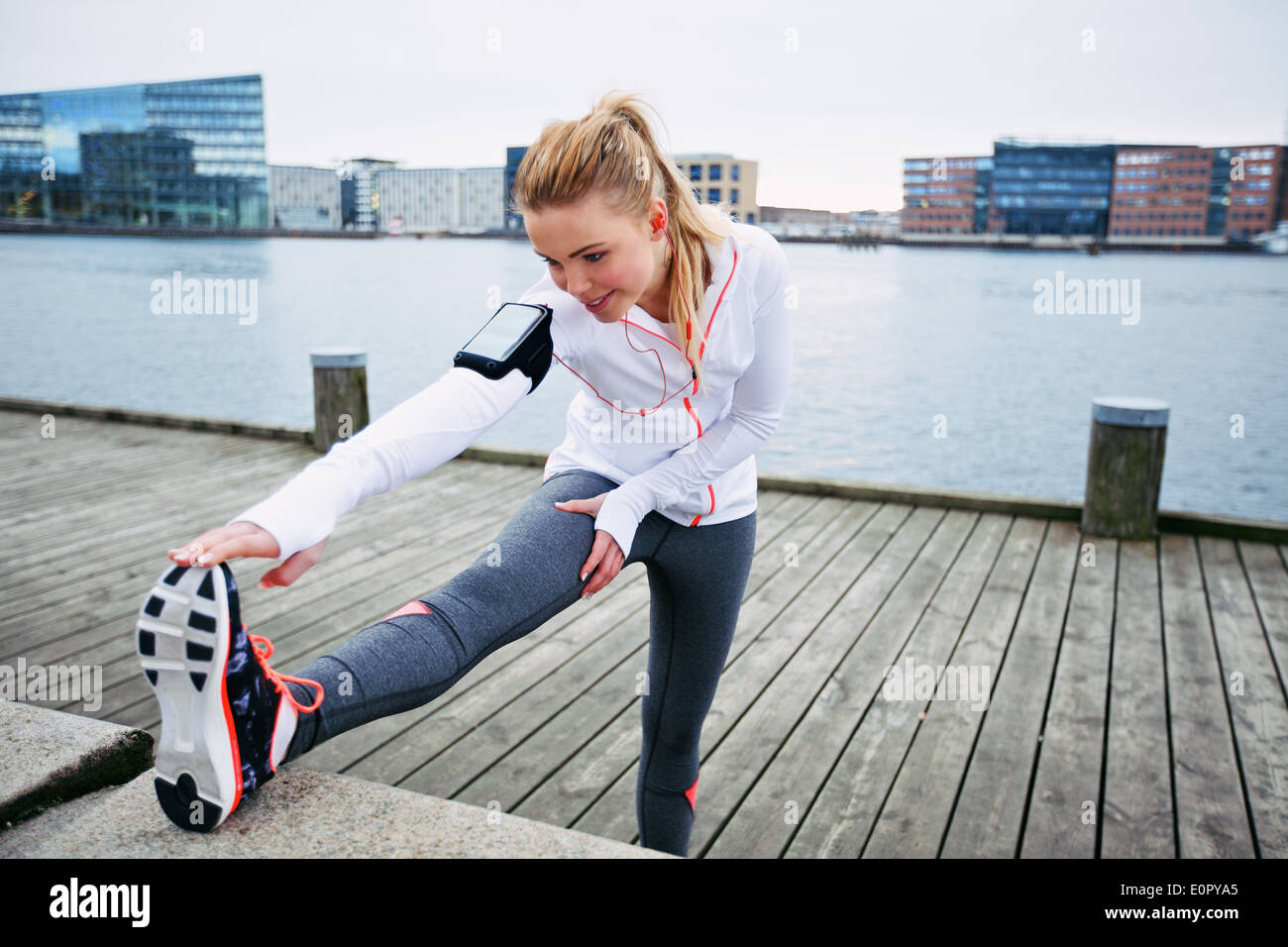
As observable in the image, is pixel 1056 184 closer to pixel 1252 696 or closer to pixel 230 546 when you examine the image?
pixel 1252 696

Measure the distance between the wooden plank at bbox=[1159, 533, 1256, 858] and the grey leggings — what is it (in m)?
1.41

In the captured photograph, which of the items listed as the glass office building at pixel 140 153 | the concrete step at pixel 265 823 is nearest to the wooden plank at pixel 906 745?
the concrete step at pixel 265 823

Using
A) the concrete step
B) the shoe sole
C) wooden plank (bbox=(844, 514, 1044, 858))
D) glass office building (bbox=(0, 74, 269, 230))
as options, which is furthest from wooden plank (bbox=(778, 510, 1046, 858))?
glass office building (bbox=(0, 74, 269, 230))

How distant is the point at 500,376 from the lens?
1.57 metres

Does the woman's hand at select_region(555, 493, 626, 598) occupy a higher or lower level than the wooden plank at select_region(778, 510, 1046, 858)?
higher

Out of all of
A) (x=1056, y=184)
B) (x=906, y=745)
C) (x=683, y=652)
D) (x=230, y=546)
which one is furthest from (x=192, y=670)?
(x=1056, y=184)

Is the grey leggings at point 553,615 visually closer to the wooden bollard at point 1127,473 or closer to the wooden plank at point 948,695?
the wooden plank at point 948,695

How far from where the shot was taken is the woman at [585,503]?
129 centimetres

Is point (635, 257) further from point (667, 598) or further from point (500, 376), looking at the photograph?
point (667, 598)

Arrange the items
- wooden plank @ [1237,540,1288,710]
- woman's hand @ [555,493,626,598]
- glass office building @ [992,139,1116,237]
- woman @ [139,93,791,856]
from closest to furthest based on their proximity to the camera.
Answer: woman @ [139,93,791,856] → woman's hand @ [555,493,626,598] → wooden plank @ [1237,540,1288,710] → glass office building @ [992,139,1116,237]

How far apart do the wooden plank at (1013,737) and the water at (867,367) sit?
220 cm

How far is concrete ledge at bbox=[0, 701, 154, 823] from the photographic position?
1.75 m

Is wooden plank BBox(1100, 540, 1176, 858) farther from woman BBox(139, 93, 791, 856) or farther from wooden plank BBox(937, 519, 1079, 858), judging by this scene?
woman BBox(139, 93, 791, 856)
